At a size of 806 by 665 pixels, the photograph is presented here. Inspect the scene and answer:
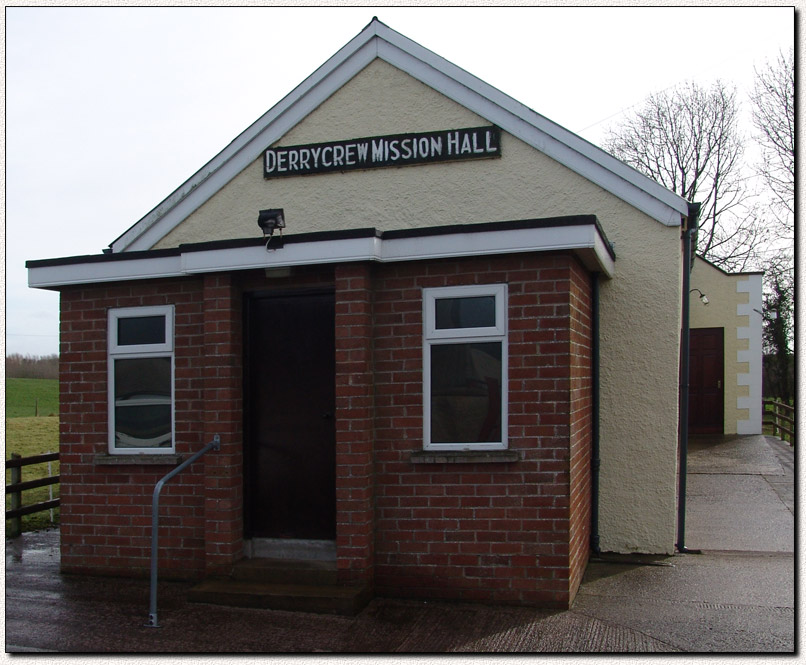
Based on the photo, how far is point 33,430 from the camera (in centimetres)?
1939

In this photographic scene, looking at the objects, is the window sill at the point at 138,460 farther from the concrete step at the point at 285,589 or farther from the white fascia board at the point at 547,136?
the white fascia board at the point at 547,136

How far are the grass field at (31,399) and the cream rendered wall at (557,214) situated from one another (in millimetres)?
17362

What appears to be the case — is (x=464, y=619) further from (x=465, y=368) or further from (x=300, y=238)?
(x=300, y=238)

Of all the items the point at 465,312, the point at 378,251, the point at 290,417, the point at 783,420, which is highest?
the point at 378,251

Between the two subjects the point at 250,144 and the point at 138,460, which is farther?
the point at 250,144

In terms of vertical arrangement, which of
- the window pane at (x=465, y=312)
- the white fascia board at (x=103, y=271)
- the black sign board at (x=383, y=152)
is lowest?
the window pane at (x=465, y=312)

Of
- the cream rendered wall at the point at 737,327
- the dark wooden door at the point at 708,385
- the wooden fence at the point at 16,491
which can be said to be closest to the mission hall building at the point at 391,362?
the wooden fence at the point at 16,491

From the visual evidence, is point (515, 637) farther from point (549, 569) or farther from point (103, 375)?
point (103, 375)

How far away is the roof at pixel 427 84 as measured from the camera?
25.5ft

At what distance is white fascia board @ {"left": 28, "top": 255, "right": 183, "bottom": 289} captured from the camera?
6.98 m

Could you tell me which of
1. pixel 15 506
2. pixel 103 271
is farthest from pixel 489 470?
pixel 15 506

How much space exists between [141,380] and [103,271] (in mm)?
1087

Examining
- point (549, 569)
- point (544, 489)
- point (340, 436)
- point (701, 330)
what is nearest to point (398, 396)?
point (340, 436)

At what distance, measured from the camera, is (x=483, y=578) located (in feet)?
20.1
